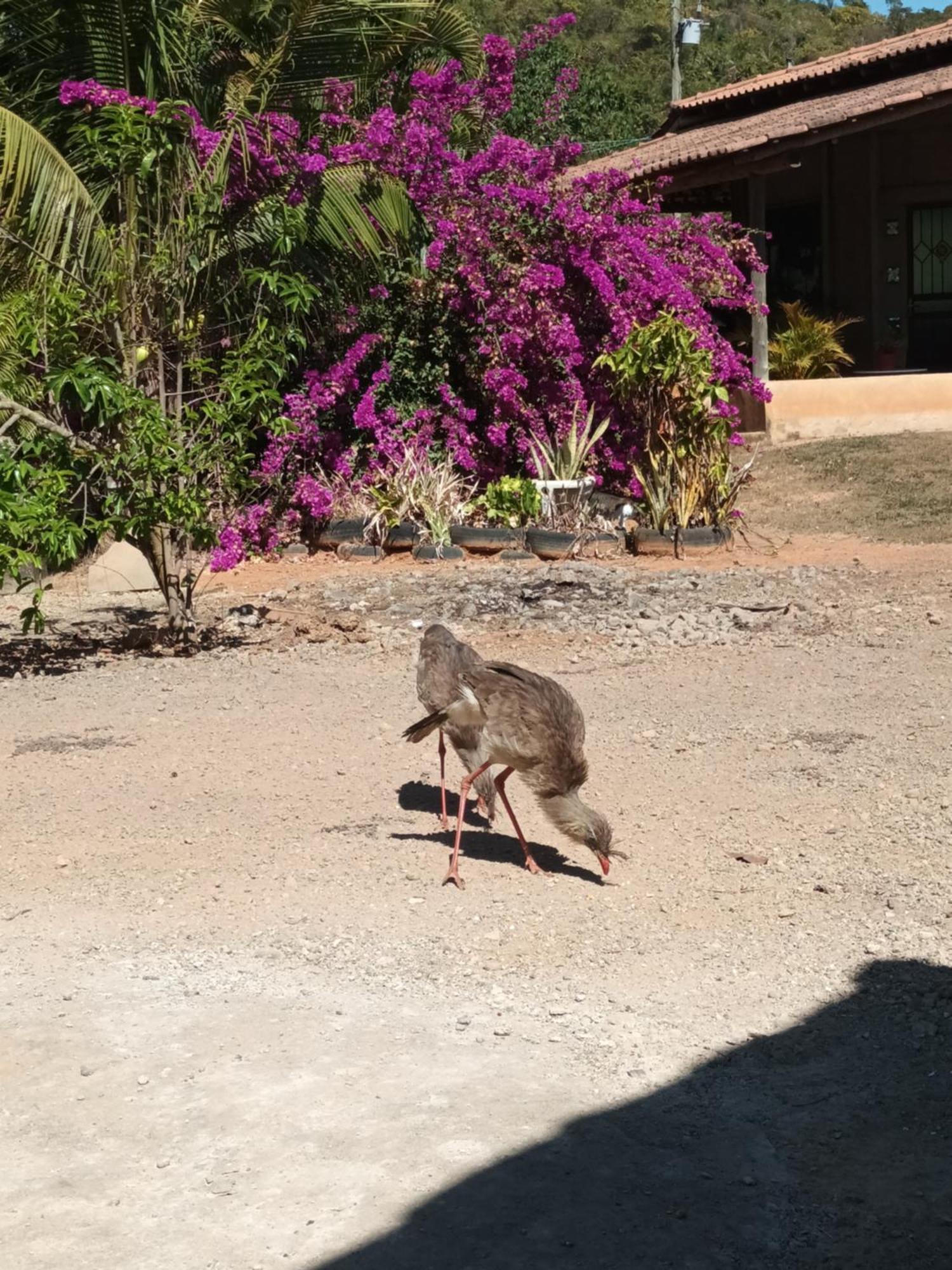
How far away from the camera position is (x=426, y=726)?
7.22 meters

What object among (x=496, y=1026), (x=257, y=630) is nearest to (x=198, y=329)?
(x=257, y=630)

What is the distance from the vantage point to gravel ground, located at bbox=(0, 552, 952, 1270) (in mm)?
4020

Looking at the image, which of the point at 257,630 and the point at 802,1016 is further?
the point at 257,630

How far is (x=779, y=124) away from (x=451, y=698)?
1518cm

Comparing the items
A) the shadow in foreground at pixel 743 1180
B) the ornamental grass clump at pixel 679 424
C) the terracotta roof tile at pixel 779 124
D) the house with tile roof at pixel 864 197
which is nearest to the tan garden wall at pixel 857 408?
the house with tile roof at pixel 864 197

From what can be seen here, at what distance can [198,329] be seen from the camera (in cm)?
1205

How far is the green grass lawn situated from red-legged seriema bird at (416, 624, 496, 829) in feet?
26.7

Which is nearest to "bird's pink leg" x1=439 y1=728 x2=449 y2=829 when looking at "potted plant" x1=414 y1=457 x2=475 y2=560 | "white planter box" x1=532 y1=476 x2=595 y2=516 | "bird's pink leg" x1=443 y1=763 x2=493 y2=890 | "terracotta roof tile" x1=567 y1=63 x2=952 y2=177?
"bird's pink leg" x1=443 y1=763 x2=493 y2=890

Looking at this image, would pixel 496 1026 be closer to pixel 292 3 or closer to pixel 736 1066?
pixel 736 1066

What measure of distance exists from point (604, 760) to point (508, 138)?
10.4m

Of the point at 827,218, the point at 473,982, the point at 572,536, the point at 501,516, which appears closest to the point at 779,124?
the point at 827,218

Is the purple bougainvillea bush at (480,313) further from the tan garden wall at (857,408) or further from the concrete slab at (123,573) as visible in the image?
the tan garden wall at (857,408)

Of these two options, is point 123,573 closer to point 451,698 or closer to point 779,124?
point 451,698

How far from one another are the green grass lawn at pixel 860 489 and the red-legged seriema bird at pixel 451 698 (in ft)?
26.7
